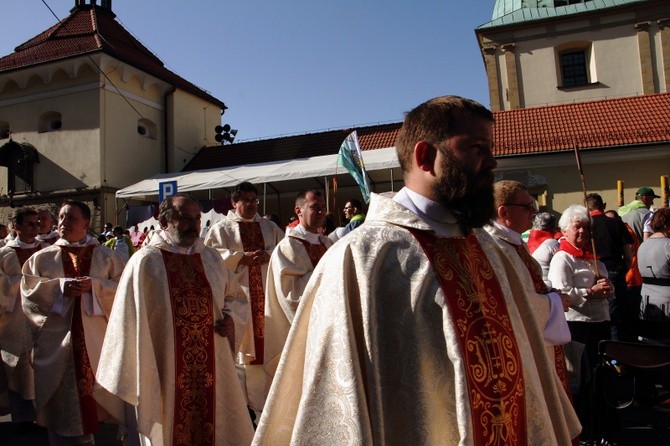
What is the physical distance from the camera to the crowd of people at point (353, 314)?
75.4 inches

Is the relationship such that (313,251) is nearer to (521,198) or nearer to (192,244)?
(192,244)

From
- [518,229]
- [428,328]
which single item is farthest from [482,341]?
[518,229]

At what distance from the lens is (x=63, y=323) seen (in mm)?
5184

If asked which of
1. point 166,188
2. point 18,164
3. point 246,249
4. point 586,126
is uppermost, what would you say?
point 18,164

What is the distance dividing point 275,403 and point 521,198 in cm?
243

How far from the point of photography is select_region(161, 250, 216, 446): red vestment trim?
4023 millimetres

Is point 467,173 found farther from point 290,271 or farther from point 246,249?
point 246,249

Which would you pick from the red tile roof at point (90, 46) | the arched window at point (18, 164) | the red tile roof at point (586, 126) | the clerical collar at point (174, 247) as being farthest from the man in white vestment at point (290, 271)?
the arched window at point (18, 164)

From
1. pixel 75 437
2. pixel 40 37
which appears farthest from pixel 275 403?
pixel 40 37

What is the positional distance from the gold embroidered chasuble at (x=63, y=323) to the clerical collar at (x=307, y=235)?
1.63 meters

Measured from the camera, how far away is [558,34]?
84.7 feet

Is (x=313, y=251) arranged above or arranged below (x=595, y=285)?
above

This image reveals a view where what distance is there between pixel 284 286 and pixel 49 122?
22.0 m

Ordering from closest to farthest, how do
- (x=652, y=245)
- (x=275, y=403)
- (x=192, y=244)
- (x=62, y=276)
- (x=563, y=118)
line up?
(x=275, y=403) < (x=192, y=244) < (x=62, y=276) < (x=652, y=245) < (x=563, y=118)
